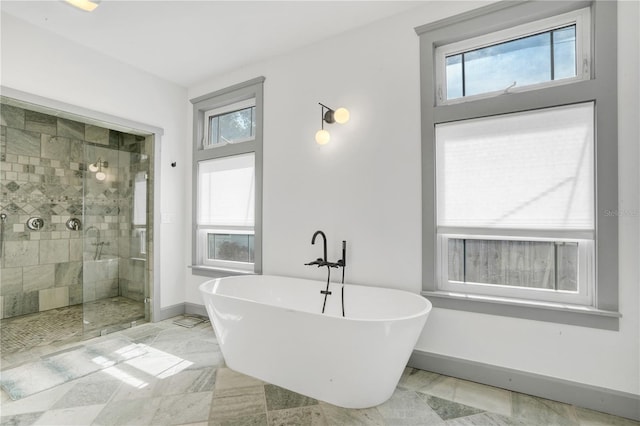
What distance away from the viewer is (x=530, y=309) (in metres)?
1.89

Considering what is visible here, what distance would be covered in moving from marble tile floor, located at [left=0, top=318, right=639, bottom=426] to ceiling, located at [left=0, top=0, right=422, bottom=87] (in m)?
2.56

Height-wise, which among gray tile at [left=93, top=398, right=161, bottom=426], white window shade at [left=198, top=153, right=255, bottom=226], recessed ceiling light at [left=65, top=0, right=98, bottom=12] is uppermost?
recessed ceiling light at [left=65, top=0, right=98, bottom=12]

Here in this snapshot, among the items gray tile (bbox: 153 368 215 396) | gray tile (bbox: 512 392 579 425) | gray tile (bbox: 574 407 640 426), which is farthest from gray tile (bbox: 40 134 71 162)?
gray tile (bbox: 574 407 640 426)

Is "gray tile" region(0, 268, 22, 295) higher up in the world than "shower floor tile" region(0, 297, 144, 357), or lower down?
higher up

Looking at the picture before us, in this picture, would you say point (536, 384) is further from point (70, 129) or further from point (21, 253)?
point (70, 129)

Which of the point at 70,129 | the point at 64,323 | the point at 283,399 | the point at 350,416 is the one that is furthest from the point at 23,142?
the point at 350,416

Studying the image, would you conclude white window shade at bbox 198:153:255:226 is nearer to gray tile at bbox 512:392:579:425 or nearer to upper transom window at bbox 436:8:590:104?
upper transom window at bbox 436:8:590:104

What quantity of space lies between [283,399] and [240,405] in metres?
0.26

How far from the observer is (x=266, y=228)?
2.98 meters

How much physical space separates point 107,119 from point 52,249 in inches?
77.4

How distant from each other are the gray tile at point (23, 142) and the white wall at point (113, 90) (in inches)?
56.0

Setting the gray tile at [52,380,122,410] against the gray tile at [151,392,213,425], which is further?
the gray tile at [52,380,122,410]

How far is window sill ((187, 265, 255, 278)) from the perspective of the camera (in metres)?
3.19

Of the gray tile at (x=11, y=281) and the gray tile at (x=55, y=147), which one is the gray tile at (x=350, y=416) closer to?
the gray tile at (x=11, y=281)
